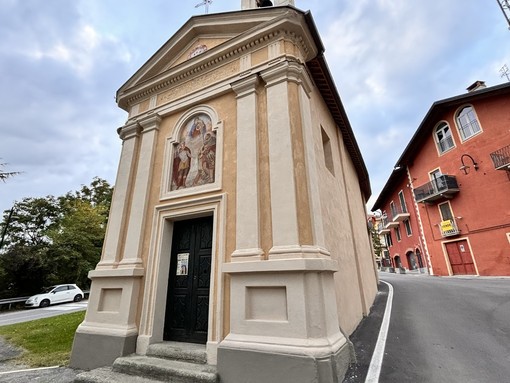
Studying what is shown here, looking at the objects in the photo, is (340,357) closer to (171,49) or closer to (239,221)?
(239,221)

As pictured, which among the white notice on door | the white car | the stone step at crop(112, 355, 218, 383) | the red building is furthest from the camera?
the white car

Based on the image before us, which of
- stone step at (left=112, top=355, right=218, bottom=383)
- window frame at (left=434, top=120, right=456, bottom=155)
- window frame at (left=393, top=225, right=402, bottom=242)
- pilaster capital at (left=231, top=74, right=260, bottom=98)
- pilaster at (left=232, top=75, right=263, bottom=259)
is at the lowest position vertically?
stone step at (left=112, top=355, right=218, bottom=383)

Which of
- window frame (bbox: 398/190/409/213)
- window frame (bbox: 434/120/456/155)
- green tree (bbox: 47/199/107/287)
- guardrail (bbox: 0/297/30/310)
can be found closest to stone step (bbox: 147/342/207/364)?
guardrail (bbox: 0/297/30/310)

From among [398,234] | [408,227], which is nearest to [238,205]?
[408,227]

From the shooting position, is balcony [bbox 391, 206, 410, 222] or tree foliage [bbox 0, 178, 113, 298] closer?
tree foliage [bbox 0, 178, 113, 298]

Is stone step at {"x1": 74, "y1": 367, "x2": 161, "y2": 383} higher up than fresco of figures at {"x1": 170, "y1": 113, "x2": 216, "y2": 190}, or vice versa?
fresco of figures at {"x1": 170, "y1": 113, "x2": 216, "y2": 190}

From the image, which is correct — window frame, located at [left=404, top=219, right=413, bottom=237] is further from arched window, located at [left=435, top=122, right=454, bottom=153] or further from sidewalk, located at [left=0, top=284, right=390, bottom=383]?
sidewalk, located at [left=0, top=284, right=390, bottom=383]

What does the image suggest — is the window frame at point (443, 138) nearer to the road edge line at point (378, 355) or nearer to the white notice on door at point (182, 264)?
A: the road edge line at point (378, 355)

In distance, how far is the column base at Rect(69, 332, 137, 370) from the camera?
4.65 metres

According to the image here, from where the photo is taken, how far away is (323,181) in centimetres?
551

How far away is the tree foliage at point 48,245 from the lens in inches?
781

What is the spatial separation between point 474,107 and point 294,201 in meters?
18.9

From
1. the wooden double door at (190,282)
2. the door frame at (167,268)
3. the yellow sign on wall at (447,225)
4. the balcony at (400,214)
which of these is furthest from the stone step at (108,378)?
the balcony at (400,214)

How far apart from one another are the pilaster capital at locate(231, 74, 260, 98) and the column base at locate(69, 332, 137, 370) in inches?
209
